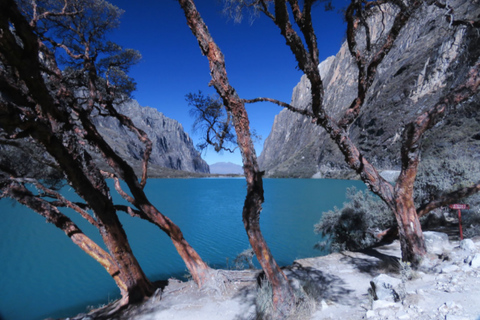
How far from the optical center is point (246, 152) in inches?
133

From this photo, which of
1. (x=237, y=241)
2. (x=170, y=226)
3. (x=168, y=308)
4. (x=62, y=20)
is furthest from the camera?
(x=237, y=241)

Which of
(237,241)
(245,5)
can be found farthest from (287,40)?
(237,241)

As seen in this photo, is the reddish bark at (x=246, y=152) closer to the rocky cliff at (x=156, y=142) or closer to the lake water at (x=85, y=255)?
the lake water at (x=85, y=255)

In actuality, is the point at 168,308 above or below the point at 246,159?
below

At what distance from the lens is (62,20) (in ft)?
17.2

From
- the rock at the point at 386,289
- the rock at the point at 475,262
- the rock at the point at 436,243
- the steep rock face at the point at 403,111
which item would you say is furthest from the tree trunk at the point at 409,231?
the steep rock face at the point at 403,111

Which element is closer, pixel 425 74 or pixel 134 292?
pixel 134 292

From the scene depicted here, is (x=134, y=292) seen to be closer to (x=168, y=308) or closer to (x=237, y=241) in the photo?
(x=168, y=308)

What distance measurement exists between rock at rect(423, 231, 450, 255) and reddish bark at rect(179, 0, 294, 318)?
9.31 ft

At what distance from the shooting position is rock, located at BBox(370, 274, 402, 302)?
8.98 ft

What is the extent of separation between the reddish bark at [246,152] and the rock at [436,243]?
2.84 meters

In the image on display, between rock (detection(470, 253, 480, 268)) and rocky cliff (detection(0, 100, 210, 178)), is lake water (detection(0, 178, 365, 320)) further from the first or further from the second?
rocky cliff (detection(0, 100, 210, 178))

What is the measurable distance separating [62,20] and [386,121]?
68.8m

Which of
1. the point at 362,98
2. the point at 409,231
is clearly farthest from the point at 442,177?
the point at 362,98
